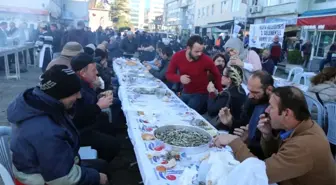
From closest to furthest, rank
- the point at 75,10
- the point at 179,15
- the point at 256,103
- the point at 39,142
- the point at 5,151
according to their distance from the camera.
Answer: the point at 39,142 → the point at 5,151 → the point at 256,103 → the point at 75,10 → the point at 179,15

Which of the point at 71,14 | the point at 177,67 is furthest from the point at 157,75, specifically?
the point at 71,14

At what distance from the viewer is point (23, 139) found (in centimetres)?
172

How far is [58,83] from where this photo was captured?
1918 millimetres

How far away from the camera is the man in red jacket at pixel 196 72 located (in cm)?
449

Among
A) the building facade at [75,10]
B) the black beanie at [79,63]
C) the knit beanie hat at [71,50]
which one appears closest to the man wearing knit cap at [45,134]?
the black beanie at [79,63]

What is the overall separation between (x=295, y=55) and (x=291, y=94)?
14.6 meters

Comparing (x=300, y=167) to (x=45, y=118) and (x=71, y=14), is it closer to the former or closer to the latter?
(x=45, y=118)

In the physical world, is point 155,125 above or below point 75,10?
below

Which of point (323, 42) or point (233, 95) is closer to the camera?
point (233, 95)

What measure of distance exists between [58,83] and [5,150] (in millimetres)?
723

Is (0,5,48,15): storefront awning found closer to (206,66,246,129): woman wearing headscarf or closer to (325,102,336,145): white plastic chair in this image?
(206,66,246,129): woman wearing headscarf

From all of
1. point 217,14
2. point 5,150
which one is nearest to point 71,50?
point 5,150

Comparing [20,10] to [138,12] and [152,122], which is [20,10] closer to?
[152,122]

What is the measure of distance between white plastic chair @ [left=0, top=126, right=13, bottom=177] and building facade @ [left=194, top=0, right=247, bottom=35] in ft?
76.7
